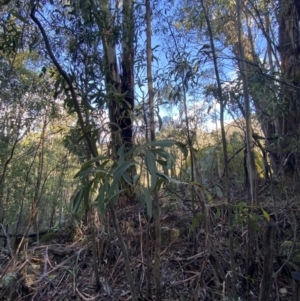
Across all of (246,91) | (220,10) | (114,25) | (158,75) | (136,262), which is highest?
(220,10)

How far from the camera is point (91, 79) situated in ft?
→ 8.27

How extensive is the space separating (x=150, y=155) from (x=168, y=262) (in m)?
2.39

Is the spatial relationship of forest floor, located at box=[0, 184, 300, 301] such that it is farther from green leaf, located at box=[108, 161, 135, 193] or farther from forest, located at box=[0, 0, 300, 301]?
green leaf, located at box=[108, 161, 135, 193]

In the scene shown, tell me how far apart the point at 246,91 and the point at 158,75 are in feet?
3.29

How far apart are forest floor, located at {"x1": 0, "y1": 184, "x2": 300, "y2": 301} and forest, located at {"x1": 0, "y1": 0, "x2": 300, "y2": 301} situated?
0.02 meters

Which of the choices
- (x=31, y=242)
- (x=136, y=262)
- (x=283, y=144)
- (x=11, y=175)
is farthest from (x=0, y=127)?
(x=283, y=144)

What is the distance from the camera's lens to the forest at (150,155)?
244cm

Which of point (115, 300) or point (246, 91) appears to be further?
point (115, 300)

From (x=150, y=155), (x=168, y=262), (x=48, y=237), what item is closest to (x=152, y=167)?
(x=150, y=155)

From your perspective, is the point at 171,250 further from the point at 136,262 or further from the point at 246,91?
the point at 246,91

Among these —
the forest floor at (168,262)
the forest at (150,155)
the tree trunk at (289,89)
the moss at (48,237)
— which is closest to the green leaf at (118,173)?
the forest at (150,155)

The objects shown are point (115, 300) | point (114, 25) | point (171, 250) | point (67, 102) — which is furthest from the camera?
point (171, 250)

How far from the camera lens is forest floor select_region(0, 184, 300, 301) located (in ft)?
10.2

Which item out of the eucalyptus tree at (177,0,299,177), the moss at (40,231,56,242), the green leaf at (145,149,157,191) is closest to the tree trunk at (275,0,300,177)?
the eucalyptus tree at (177,0,299,177)
